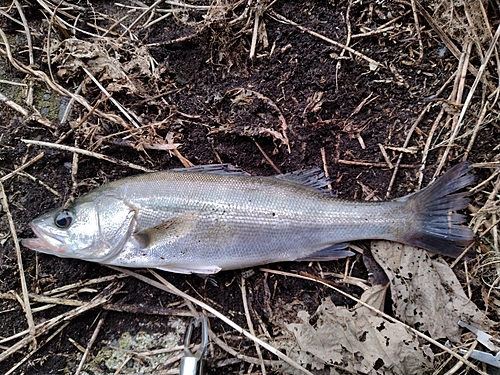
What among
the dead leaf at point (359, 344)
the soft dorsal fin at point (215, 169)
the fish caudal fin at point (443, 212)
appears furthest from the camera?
the soft dorsal fin at point (215, 169)

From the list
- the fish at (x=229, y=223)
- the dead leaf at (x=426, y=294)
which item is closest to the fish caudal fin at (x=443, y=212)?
the fish at (x=229, y=223)

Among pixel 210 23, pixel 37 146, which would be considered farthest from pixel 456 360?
pixel 37 146

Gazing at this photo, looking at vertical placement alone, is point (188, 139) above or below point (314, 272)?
above

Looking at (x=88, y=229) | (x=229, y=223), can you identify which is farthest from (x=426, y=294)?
(x=88, y=229)

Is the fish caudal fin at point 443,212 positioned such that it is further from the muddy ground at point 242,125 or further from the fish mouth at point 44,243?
the fish mouth at point 44,243

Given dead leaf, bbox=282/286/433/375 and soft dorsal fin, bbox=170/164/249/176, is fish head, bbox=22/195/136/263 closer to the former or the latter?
soft dorsal fin, bbox=170/164/249/176

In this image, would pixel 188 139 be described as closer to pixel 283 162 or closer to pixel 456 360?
pixel 283 162

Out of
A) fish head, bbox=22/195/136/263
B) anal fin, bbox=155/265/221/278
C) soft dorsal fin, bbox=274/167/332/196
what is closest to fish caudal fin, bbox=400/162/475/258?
soft dorsal fin, bbox=274/167/332/196
